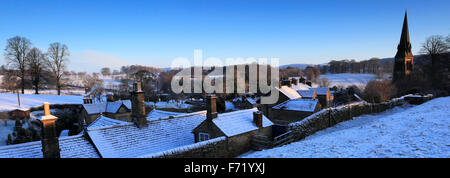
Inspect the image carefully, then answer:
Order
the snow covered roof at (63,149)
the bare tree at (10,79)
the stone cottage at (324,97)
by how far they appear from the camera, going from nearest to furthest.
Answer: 1. the snow covered roof at (63,149)
2. the stone cottage at (324,97)
3. the bare tree at (10,79)

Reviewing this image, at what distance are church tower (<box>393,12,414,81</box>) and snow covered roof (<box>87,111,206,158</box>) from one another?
56947mm

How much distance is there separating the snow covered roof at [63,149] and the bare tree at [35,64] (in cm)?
4122

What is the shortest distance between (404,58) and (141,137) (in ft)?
203

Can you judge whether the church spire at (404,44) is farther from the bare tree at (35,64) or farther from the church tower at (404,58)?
the bare tree at (35,64)

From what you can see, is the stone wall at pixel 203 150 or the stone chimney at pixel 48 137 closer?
the stone chimney at pixel 48 137

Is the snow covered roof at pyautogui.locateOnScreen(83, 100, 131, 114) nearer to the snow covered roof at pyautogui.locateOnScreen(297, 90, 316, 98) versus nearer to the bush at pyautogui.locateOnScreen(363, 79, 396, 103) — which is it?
the snow covered roof at pyautogui.locateOnScreen(297, 90, 316, 98)

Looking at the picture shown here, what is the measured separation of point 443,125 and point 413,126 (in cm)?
123

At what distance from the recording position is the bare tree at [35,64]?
3966 cm

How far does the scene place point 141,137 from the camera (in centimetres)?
1251

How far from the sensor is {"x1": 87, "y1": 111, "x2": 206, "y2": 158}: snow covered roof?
36.6 feet

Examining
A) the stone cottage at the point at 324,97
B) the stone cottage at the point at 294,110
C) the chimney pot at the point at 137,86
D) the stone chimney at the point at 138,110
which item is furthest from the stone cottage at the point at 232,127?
the stone cottage at the point at 324,97

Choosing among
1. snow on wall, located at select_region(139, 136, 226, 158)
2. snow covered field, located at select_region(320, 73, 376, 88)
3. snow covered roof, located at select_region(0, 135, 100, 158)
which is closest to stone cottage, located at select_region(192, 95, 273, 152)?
snow on wall, located at select_region(139, 136, 226, 158)

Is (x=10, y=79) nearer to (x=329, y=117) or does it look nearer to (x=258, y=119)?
(x=258, y=119)
